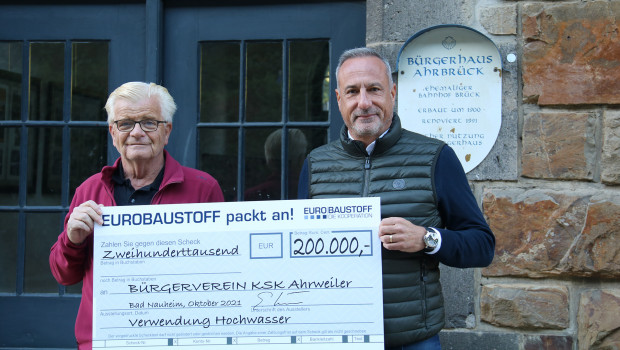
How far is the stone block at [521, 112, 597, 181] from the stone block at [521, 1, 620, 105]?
8 centimetres

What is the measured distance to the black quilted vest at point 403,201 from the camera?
191 centimetres

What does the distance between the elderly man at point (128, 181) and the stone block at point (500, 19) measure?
64.1 inches

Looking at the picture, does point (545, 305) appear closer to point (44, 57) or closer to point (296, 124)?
point (296, 124)

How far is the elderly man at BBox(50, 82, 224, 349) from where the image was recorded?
208cm

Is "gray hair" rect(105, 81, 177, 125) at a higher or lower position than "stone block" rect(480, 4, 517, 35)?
lower

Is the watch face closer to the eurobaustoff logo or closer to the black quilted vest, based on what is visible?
the black quilted vest

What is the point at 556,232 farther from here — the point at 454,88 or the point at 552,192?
the point at 454,88

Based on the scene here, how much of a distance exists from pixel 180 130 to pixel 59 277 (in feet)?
4.80

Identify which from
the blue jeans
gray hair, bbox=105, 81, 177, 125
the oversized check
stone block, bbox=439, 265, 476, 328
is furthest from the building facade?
gray hair, bbox=105, 81, 177, 125

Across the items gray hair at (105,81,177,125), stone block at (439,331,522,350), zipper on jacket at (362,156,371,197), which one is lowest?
stone block at (439,331,522,350)

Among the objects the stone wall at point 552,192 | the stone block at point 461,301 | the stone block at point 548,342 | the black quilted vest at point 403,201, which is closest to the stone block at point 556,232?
the stone wall at point 552,192

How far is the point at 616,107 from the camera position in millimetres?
2779

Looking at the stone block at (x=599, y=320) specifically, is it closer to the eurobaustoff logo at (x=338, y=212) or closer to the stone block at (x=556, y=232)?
the stone block at (x=556, y=232)

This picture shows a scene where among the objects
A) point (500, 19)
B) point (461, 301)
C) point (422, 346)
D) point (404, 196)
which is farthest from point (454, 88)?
point (422, 346)
